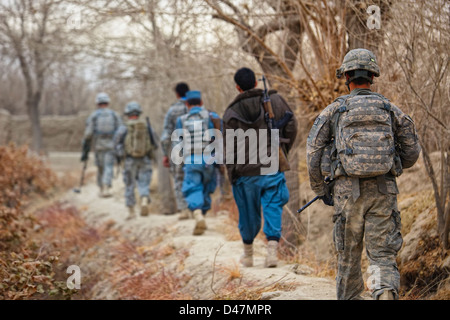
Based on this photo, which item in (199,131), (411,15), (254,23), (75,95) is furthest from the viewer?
(75,95)

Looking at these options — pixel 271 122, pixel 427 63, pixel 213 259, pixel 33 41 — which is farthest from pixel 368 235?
pixel 33 41

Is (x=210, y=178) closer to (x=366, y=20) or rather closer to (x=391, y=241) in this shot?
(x=366, y=20)

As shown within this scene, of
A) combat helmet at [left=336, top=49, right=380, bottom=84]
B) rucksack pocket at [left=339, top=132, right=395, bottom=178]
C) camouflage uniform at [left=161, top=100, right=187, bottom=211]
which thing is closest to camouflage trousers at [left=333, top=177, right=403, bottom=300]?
rucksack pocket at [left=339, top=132, right=395, bottom=178]

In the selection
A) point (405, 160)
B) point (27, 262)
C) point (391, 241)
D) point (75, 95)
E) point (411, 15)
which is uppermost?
point (75, 95)

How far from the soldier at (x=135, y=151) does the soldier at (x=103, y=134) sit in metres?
2.08

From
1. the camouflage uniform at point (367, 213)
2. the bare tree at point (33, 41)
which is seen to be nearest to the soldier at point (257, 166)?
the camouflage uniform at point (367, 213)

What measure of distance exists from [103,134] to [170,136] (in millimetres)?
3858

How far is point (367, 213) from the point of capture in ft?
14.0

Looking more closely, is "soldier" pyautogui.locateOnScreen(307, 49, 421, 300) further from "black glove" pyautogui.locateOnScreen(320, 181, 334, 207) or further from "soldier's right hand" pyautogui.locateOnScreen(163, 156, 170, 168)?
"soldier's right hand" pyautogui.locateOnScreen(163, 156, 170, 168)

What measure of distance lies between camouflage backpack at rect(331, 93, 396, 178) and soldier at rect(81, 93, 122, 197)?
9015 mm

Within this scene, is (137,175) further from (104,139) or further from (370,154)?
(370,154)

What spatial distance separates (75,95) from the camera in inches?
1483

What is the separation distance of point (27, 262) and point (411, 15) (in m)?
4.01

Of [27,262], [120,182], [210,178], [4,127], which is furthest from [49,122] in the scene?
[27,262]
